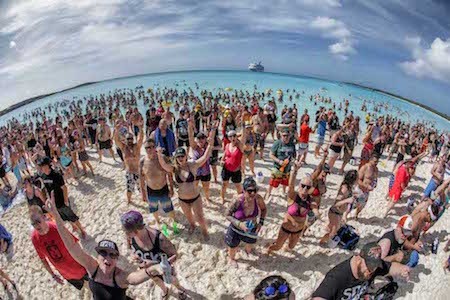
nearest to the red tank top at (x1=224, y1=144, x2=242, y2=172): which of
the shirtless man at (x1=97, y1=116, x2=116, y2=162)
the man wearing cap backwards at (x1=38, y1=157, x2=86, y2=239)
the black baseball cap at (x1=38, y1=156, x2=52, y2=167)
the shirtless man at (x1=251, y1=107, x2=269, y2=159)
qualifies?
the shirtless man at (x1=251, y1=107, x2=269, y2=159)

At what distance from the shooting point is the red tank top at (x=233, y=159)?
5.04 meters

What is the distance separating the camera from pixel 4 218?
228 inches

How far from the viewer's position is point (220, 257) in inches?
165

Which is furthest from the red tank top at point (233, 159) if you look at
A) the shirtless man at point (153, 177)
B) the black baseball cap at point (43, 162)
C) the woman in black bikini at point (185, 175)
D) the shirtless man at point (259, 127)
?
the black baseball cap at point (43, 162)

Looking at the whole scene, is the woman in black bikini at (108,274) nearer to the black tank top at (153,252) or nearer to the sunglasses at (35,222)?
the black tank top at (153,252)

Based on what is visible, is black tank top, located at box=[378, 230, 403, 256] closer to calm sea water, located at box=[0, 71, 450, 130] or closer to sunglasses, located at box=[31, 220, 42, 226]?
sunglasses, located at box=[31, 220, 42, 226]

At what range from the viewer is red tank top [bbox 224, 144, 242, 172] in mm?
5039

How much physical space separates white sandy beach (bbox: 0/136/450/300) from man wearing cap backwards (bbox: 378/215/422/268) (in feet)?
2.46

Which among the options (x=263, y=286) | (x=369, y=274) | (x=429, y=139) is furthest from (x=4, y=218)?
(x=429, y=139)

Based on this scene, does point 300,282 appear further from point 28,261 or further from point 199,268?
point 28,261

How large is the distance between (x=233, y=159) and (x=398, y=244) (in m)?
3.15

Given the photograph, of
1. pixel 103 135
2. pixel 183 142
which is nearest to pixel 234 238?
pixel 183 142

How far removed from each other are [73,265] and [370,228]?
566 centimetres

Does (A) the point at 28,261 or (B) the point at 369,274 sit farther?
(A) the point at 28,261
